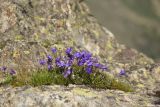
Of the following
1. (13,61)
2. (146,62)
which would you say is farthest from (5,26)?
(146,62)

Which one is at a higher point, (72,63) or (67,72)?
(72,63)

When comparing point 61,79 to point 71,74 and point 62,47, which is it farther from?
point 62,47

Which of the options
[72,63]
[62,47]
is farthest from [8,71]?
[62,47]

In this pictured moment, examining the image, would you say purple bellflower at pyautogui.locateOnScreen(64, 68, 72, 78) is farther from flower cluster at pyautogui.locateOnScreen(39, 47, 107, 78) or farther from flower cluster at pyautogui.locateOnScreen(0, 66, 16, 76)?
flower cluster at pyautogui.locateOnScreen(0, 66, 16, 76)

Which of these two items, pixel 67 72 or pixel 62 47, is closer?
pixel 67 72

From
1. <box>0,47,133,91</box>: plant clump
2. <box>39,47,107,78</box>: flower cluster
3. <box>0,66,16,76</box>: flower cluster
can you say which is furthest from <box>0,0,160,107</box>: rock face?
<box>39,47,107,78</box>: flower cluster

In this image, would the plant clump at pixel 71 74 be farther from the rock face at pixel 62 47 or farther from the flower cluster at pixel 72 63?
the rock face at pixel 62 47

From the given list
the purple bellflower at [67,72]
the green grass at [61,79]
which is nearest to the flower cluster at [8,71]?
the green grass at [61,79]

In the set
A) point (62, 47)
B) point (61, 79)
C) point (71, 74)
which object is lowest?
point (61, 79)

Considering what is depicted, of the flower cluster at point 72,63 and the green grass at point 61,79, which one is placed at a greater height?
the flower cluster at point 72,63
